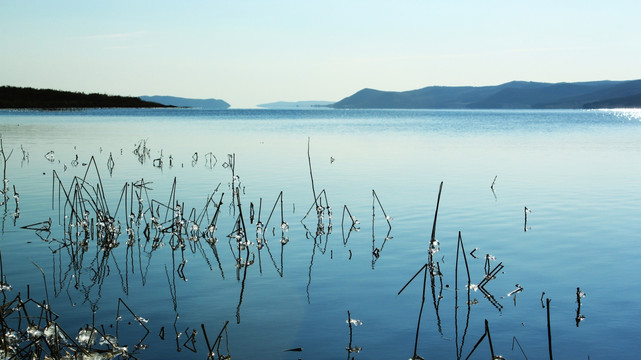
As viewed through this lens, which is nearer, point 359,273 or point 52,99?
point 359,273

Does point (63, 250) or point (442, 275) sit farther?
point (63, 250)

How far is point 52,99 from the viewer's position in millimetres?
151875

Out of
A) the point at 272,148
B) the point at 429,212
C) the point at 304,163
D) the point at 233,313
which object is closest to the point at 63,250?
the point at 233,313

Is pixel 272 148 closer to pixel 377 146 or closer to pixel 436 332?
pixel 377 146

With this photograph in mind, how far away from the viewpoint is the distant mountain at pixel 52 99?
141 m

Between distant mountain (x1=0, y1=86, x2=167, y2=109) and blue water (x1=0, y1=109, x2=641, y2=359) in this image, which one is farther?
distant mountain (x1=0, y1=86, x2=167, y2=109)

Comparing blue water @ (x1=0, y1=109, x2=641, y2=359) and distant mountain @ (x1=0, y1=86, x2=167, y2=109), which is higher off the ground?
distant mountain @ (x1=0, y1=86, x2=167, y2=109)

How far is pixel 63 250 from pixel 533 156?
98.7ft

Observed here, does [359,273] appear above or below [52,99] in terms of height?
below

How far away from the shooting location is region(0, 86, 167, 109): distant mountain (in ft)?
461

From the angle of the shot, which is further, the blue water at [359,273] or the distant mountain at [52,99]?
the distant mountain at [52,99]

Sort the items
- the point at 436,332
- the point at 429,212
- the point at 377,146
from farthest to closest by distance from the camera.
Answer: the point at 377,146 < the point at 429,212 < the point at 436,332

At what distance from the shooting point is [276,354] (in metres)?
8.05

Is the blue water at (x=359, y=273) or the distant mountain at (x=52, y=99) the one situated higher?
the distant mountain at (x=52, y=99)
